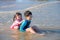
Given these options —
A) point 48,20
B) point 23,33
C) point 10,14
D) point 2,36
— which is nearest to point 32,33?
point 23,33

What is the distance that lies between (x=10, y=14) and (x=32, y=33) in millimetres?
3899

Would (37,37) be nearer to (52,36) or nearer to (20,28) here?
(52,36)

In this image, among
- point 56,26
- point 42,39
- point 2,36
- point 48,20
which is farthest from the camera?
point 48,20

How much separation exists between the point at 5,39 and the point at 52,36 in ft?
4.42

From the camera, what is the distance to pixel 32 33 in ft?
26.5

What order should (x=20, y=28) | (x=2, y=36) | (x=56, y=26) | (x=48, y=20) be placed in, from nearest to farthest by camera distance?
(x=2, y=36) → (x=20, y=28) → (x=56, y=26) → (x=48, y=20)

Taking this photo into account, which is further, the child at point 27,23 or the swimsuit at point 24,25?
the swimsuit at point 24,25

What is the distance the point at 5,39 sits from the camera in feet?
24.5

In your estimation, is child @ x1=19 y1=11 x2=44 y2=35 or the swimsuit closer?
child @ x1=19 y1=11 x2=44 y2=35

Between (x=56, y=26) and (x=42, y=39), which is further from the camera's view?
(x=56, y=26)

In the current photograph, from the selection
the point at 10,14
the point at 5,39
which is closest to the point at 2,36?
the point at 5,39

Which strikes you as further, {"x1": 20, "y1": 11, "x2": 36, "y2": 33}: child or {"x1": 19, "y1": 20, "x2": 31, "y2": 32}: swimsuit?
{"x1": 19, "y1": 20, "x2": 31, "y2": 32}: swimsuit

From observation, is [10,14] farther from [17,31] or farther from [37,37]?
[37,37]

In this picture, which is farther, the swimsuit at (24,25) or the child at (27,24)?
the swimsuit at (24,25)
